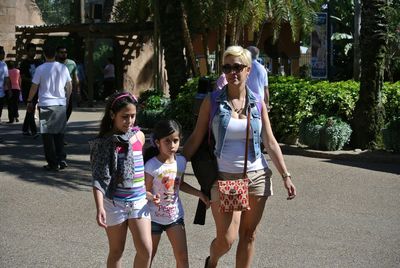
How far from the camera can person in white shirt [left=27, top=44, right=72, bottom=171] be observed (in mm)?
10078

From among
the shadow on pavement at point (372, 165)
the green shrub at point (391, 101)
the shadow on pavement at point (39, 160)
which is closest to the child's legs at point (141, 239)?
the shadow on pavement at point (39, 160)

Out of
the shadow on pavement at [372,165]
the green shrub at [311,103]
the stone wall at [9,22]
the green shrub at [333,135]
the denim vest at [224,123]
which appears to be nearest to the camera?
the denim vest at [224,123]

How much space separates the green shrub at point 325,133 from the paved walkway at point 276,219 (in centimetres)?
36

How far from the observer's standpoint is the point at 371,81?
1245 centimetres

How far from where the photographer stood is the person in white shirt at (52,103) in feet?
33.1

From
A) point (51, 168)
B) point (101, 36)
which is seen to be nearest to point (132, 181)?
point (51, 168)

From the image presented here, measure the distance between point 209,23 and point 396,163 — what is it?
7355mm

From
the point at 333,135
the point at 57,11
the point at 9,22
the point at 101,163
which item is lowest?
the point at 333,135

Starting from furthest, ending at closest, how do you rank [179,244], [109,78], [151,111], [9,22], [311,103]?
[9,22] → [109,78] → [151,111] → [311,103] → [179,244]

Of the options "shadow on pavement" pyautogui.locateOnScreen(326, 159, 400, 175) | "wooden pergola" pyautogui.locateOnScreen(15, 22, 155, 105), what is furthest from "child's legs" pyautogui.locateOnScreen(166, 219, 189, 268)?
"wooden pergola" pyautogui.locateOnScreen(15, 22, 155, 105)

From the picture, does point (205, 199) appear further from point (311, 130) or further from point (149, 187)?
point (311, 130)

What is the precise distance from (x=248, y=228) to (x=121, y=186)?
905 millimetres

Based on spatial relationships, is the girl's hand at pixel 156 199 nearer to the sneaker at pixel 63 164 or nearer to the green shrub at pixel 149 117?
the sneaker at pixel 63 164

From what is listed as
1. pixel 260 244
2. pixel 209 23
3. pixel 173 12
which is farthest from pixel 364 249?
pixel 209 23
